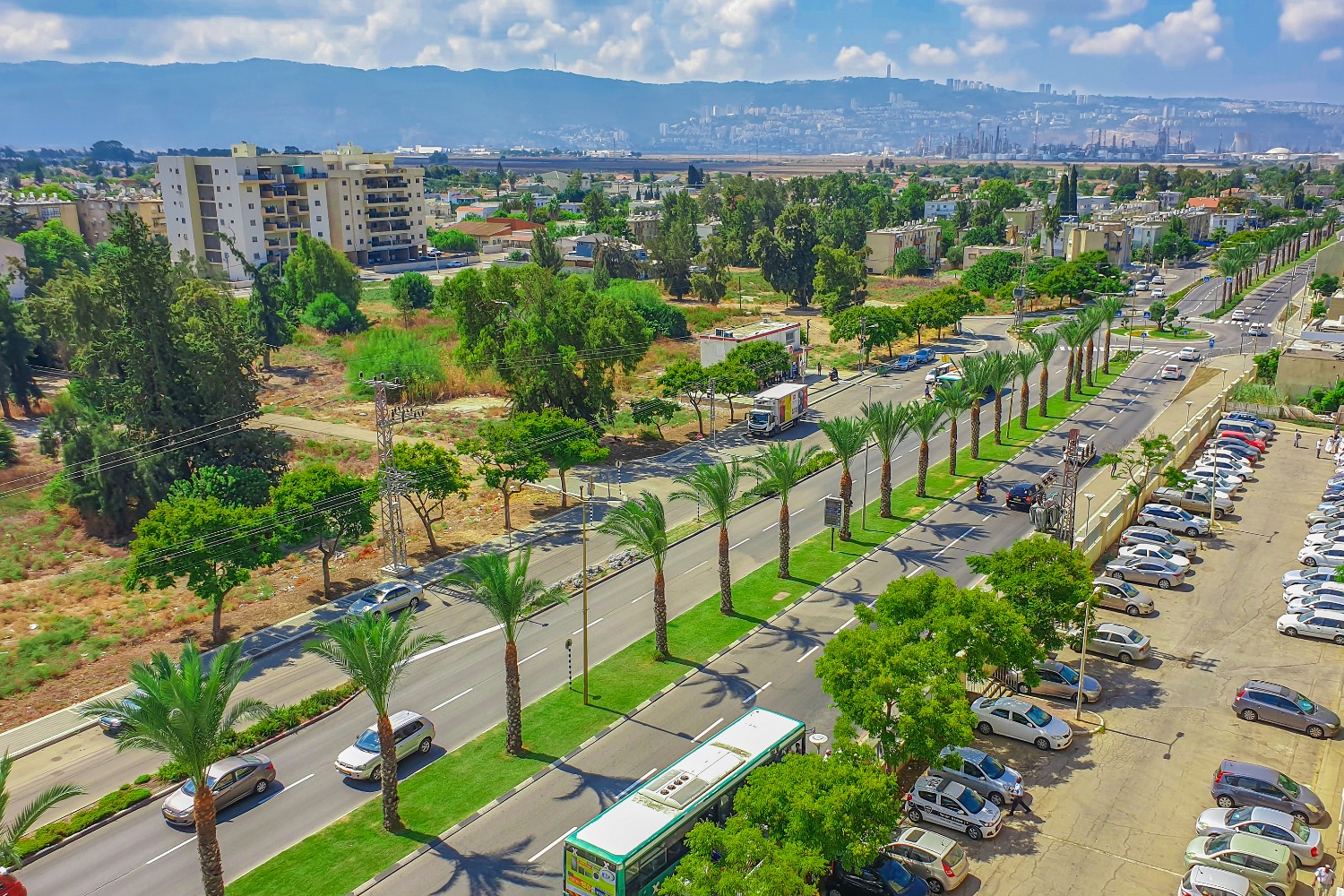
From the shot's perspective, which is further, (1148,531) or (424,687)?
(1148,531)

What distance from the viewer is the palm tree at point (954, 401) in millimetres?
55344

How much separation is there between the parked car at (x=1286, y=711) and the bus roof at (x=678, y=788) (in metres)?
16.8

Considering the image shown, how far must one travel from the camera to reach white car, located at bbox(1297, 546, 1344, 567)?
44.5 m

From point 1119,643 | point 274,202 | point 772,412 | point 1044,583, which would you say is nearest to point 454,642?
point 1044,583

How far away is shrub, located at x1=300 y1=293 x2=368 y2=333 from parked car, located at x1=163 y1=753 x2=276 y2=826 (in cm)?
8182

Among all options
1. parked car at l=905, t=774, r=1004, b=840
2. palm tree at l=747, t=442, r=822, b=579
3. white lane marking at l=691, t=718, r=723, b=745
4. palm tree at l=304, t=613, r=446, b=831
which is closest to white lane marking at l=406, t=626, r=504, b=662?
palm tree at l=304, t=613, r=446, b=831

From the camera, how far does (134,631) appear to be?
1656 inches

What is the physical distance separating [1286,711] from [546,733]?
24.9 meters

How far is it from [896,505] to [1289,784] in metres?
27.5

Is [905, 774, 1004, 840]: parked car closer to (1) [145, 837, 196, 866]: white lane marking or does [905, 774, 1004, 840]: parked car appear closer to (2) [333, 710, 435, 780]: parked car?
(2) [333, 710, 435, 780]: parked car

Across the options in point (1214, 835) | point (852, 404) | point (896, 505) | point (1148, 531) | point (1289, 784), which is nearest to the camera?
point (1214, 835)

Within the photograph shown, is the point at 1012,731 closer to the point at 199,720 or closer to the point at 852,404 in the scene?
the point at 199,720

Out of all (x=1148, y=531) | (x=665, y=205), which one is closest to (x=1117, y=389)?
(x=1148, y=531)

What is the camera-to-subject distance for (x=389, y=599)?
141ft
